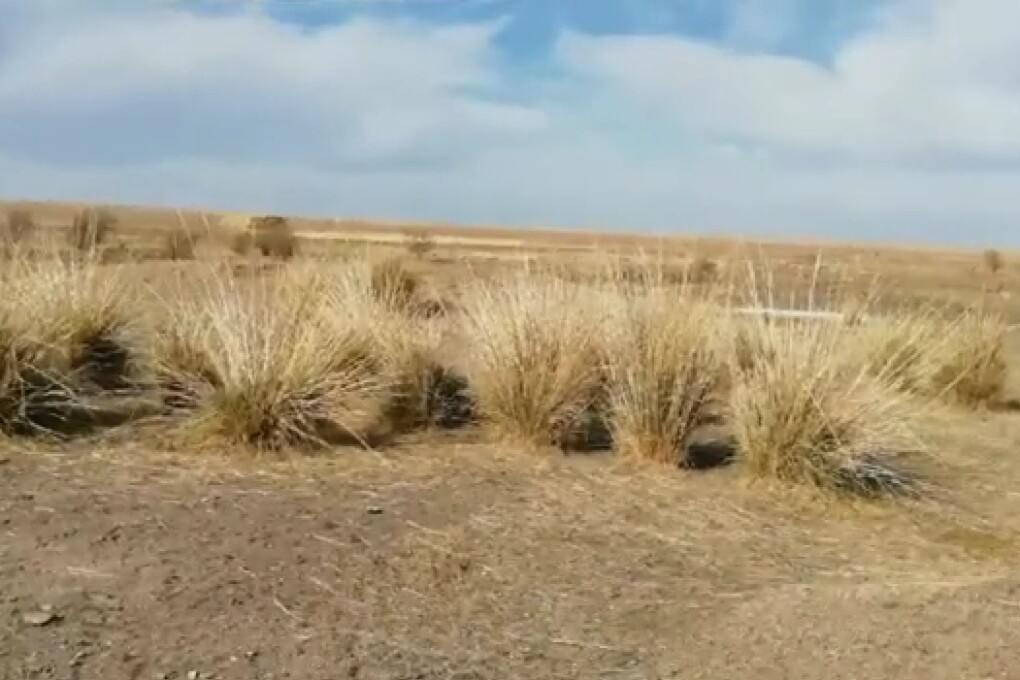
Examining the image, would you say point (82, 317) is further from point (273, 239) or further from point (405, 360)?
point (273, 239)

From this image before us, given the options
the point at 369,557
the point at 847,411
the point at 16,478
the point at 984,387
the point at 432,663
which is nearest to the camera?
the point at 432,663

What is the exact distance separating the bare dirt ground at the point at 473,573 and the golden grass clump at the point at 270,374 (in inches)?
17.6

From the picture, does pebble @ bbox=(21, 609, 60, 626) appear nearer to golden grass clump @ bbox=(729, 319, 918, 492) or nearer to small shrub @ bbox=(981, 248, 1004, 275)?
golden grass clump @ bbox=(729, 319, 918, 492)

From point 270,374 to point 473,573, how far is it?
3065 millimetres

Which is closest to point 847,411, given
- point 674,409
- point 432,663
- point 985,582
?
point 674,409

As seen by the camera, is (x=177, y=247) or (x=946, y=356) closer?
(x=946, y=356)

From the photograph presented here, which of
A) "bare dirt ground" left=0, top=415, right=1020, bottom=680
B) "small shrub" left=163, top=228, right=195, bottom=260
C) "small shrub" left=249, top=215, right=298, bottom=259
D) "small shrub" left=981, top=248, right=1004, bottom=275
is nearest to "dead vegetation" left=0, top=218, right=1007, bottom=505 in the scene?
"bare dirt ground" left=0, top=415, right=1020, bottom=680

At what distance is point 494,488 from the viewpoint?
9188mm

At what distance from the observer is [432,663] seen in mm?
6156

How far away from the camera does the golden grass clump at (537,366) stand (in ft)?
34.2

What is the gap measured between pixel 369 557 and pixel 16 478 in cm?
256

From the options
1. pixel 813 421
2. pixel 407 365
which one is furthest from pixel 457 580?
pixel 407 365

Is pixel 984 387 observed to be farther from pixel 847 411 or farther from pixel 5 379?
pixel 5 379

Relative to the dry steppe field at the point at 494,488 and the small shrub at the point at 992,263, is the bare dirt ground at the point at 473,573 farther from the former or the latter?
the small shrub at the point at 992,263
